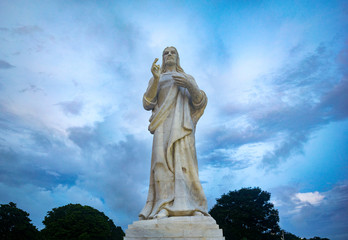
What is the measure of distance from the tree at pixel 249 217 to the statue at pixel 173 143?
36948 mm

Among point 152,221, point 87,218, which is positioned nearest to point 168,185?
point 152,221

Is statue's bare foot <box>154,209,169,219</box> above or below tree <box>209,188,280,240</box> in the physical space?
below

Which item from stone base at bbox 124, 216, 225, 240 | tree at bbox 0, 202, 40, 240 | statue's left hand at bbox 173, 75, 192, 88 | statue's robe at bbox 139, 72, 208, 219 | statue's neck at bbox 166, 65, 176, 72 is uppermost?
tree at bbox 0, 202, 40, 240

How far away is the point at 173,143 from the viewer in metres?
8.22

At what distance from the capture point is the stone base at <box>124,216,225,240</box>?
650 cm

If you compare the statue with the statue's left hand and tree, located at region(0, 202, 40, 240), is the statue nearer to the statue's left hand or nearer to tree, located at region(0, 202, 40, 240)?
the statue's left hand

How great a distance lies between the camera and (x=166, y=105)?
28.7ft

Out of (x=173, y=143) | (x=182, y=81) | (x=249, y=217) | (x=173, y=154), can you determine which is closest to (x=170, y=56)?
(x=182, y=81)

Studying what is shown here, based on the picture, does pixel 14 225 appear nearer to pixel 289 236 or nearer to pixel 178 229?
pixel 178 229

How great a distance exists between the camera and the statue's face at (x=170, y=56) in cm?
952

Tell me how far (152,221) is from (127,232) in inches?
31.8

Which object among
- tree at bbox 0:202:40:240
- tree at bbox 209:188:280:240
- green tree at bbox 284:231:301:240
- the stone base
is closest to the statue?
the stone base

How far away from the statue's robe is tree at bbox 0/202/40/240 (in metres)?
39.6

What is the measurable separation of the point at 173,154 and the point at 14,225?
41.1 metres
